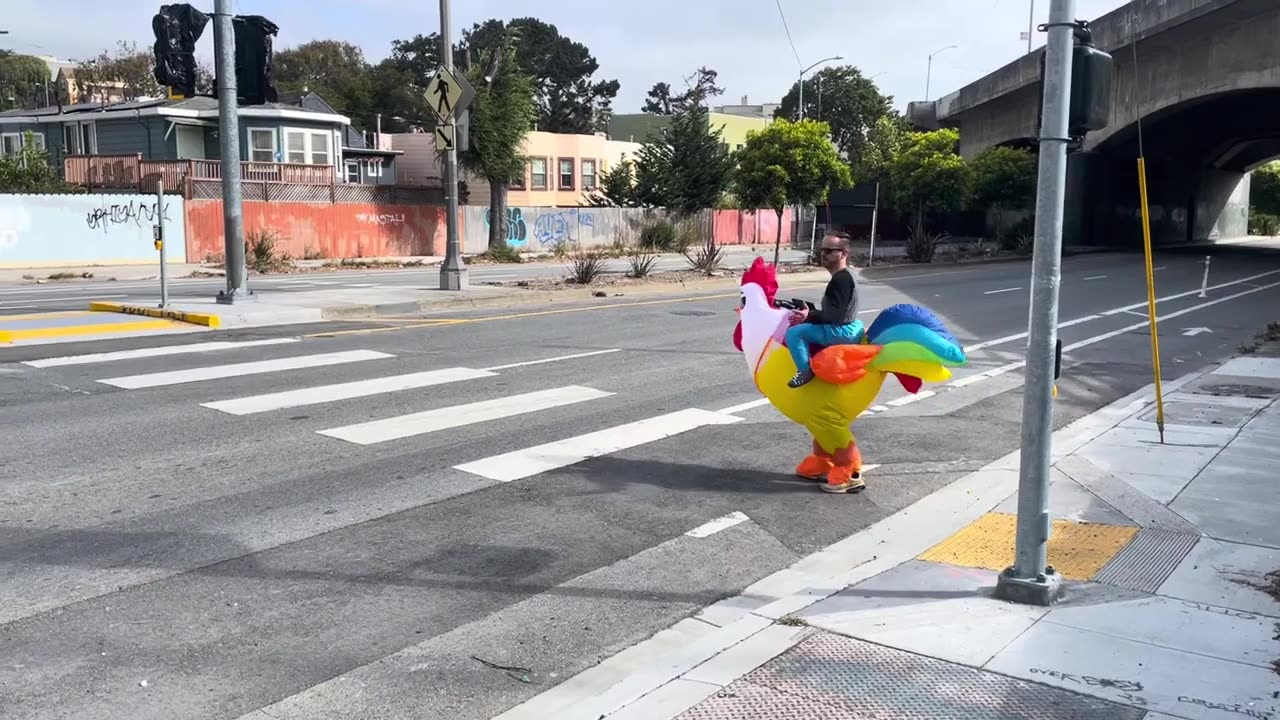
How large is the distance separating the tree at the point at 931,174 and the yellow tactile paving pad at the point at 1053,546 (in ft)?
113

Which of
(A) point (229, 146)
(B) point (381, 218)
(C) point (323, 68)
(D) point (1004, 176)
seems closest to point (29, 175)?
(B) point (381, 218)

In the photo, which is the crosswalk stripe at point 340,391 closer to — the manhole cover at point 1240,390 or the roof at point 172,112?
the manhole cover at point 1240,390

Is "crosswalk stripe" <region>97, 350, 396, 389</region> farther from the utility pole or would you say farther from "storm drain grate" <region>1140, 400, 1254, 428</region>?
"storm drain grate" <region>1140, 400, 1254, 428</region>

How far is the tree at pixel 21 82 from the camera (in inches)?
3509

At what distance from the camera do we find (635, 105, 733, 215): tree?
50469 mm

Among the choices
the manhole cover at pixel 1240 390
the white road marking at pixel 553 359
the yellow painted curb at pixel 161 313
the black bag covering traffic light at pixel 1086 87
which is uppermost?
the black bag covering traffic light at pixel 1086 87

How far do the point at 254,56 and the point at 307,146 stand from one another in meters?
28.5

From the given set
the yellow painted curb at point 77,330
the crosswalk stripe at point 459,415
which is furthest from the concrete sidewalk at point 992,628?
the yellow painted curb at point 77,330

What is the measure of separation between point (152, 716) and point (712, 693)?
217 centimetres

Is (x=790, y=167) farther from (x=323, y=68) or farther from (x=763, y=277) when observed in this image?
(x=323, y=68)

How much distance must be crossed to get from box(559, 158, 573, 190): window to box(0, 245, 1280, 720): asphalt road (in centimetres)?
4327

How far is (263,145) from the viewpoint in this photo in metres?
41.8

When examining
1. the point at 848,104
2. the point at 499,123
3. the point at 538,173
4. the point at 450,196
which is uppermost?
the point at 848,104

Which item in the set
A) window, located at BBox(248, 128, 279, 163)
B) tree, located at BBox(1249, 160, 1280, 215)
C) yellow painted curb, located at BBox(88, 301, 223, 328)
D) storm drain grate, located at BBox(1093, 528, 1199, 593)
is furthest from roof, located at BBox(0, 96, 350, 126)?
tree, located at BBox(1249, 160, 1280, 215)
